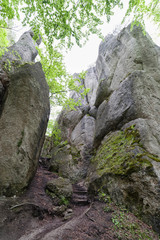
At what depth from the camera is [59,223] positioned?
4.54 meters

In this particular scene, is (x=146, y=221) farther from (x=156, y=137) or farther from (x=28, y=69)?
(x=28, y=69)

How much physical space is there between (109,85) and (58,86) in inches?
215

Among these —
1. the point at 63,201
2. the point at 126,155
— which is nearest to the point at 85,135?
the point at 126,155

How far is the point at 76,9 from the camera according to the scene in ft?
14.6

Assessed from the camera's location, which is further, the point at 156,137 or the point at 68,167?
the point at 68,167

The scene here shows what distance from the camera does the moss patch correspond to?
5.33 meters

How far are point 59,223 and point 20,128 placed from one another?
4200mm

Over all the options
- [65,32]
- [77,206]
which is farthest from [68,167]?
[65,32]

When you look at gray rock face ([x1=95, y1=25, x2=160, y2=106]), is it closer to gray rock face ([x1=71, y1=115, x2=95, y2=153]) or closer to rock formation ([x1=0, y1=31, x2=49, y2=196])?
gray rock face ([x1=71, y1=115, x2=95, y2=153])

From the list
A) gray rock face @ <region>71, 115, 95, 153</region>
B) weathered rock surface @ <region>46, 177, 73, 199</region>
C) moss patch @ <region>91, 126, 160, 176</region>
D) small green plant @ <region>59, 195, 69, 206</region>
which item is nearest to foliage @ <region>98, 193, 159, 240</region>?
moss patch @ <region>91, 126, 160, 176</region>

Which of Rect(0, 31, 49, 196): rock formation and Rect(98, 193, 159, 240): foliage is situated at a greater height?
Rect(0, 31, 49, 196): rock formation

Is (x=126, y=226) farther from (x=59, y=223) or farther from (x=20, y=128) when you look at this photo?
(x=20, y=128)

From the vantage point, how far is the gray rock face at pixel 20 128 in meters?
4.87

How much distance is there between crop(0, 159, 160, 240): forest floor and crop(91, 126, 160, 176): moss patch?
1.71 metres
